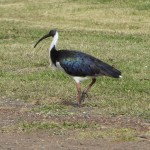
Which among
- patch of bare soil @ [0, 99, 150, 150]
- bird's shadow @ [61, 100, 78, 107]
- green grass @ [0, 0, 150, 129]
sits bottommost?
green grass @ [0, 0, 150, 129]

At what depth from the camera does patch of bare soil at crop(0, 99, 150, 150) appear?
737 cm

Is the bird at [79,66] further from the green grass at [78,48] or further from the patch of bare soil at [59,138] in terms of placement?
the patch of bare soil at [59,138]

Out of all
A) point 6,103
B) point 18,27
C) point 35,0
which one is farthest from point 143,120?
point 35,0

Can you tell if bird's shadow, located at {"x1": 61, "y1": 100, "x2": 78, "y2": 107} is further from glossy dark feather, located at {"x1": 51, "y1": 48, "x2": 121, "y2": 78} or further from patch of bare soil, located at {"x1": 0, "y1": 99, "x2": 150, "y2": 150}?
patch of bare soil, located at {"x1": 0, "y1": 99, "x2": 150, "y2": 150}

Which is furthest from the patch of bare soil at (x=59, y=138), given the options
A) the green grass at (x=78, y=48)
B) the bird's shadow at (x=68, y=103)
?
the bird's shadow at (x=68, y=103)

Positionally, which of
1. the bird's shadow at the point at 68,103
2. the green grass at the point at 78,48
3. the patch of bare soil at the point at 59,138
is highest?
the patch of bare soil at the point at 59,138

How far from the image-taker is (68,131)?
8164 millimetres

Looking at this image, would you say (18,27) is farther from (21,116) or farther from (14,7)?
(21,116)

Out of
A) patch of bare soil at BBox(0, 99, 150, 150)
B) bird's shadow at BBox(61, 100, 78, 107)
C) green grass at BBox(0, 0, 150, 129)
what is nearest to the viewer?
patch of bare soil at BBox(0, 99, 150, 150)

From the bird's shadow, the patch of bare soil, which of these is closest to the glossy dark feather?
the bird's shadow

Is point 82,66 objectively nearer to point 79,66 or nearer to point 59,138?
point 79,66

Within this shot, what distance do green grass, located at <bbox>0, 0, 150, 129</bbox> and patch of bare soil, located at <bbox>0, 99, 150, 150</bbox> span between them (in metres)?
0.40

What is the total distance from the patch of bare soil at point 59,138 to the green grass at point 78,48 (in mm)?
403

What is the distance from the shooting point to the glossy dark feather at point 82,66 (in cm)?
979
